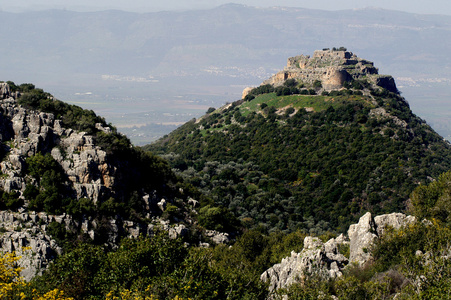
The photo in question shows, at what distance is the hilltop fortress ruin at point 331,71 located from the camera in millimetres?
76062

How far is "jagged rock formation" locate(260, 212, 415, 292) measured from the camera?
898 inches

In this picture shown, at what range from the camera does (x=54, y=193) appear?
26.1 meters

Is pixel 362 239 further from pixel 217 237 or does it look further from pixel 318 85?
pixel 318 85

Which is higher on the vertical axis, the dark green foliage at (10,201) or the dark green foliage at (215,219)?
the dark green foliage at (10,201)

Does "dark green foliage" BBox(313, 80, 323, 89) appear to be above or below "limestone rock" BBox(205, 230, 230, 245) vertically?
above

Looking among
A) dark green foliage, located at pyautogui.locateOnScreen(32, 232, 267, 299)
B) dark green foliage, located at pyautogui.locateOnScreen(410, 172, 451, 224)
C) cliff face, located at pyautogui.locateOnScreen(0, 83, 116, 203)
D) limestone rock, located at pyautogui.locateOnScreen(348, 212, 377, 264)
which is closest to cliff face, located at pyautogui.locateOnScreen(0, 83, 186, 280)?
cliff face, located at pyautogui.locateOnScreen(0, 83, 116, 203)

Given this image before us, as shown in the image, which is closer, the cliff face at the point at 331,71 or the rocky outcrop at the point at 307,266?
the rocky outcrop at the point at 307,266

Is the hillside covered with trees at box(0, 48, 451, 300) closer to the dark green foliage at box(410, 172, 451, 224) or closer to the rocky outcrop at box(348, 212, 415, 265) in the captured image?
the dark green foliage at box(410, 172, 451, 224)

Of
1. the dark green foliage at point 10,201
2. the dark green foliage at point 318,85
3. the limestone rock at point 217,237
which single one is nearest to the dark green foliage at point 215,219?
the limestone rock at point 217,237

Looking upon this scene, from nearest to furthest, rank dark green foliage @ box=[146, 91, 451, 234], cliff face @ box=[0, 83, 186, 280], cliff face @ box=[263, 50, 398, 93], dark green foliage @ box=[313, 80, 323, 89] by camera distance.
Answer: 1. cliff face @ box=[0, 83, 186, 280]
2. dark green foliage @ box=[146, 91, 451, 234]
3. cliff face @ box=[263, 50, 398, 93]
4. dark green foliage @ box=[313, 80, 323, 89]

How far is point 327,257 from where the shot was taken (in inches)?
949

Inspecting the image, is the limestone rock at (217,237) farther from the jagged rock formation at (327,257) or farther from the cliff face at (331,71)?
the cliff face at (331,71)

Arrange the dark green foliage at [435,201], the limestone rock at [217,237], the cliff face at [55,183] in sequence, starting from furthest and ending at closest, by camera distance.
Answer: the limestone rock at [217,237]
the dark green foliage at [435,201]
the cliff face at [55,183]

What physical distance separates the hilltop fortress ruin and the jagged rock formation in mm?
52000
